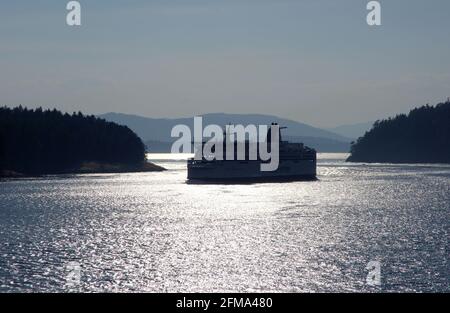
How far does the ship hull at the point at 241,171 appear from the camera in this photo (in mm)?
159875

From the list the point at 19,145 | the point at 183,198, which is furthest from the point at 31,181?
the point at 183,198

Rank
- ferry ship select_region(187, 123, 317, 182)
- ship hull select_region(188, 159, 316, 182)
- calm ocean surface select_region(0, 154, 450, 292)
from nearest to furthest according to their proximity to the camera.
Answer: calm ocean surface select_region(0, 154, 450, 292) < ship hull select_region(188, 159, 316, 182) < ferry ship select_region(187, 123, 317, 182)

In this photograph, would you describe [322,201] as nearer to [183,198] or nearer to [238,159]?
[183,198]

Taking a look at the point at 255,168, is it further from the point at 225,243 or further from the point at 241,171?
the point at 225,243

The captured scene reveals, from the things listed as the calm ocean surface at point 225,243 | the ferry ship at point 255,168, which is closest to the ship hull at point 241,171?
the ferry ship at point 255,168

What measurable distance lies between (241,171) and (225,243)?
3985 inches

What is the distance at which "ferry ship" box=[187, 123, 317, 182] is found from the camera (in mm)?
160000

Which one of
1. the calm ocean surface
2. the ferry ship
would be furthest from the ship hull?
the calm ocean surface

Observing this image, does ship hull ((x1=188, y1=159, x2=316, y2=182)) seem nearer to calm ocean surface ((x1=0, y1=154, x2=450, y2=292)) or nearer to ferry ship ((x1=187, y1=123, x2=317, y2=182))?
ferry ship ((x1=187, y1=123, x2=317, y2=182))

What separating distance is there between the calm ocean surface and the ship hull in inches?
1596

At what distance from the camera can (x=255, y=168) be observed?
164250 mm
